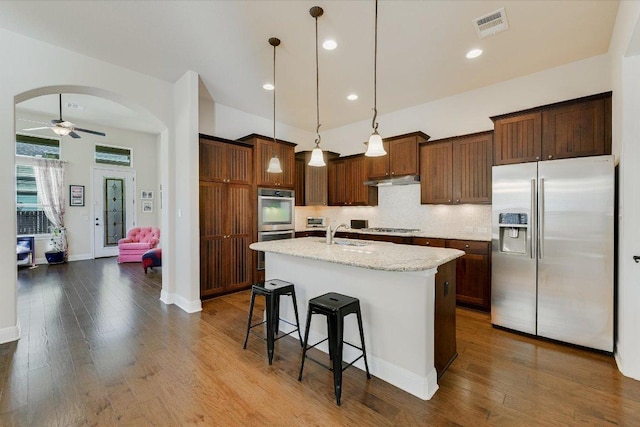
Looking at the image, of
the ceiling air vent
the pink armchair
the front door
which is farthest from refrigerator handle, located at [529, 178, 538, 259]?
the front door

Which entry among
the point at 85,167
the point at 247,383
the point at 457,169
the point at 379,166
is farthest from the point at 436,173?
the point at 85,167

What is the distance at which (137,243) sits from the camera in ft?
22.8

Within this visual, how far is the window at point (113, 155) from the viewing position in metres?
7.33

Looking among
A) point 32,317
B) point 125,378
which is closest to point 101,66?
point 32,317

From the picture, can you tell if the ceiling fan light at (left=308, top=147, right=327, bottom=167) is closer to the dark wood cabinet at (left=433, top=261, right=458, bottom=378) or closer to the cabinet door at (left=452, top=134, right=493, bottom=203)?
the dark wood cabinet at (left=433, top=261, right=458, bottom=378)

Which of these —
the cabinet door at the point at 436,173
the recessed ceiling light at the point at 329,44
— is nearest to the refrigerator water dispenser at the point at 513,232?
the cabinet door at the point at 436,173

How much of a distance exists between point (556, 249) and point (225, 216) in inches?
162

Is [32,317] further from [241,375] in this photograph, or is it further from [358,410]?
[358,410]

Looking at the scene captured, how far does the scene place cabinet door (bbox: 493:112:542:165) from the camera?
10.2ft

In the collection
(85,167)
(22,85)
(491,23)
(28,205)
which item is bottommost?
(28,205)

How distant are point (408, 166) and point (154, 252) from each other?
207 inches

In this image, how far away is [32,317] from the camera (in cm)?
334

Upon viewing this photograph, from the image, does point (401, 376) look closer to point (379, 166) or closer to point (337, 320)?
point (337, 320)

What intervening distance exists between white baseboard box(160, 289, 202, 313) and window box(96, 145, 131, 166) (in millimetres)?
5370
